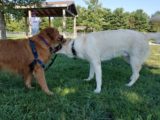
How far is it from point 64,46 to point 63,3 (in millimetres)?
14039

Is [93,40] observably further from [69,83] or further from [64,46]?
[69,83]

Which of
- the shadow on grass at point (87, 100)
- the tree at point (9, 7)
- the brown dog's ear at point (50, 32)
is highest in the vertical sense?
the tree at point (9, 7)

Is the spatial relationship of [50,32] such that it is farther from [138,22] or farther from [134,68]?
[138,22]

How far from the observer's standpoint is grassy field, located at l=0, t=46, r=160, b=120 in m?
3.16

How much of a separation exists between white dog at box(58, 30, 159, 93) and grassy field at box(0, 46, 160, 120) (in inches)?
12.4

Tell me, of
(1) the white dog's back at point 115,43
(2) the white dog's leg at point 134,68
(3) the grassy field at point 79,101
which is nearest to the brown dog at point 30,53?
(3) the grassy field at point 79,101

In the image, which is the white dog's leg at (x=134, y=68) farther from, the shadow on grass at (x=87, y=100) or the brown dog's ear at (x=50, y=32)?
the brown dog's ear at (x=50, y=32)

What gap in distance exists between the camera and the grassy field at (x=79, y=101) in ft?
10.4

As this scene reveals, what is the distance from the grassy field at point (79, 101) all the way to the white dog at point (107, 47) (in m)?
0.31

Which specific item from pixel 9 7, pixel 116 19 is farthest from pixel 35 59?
pixel 116 19

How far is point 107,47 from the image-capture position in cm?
448

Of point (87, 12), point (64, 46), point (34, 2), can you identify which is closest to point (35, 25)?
point (34, 2)

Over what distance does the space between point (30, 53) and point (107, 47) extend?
4.29ft

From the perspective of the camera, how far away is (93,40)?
14.3ft
